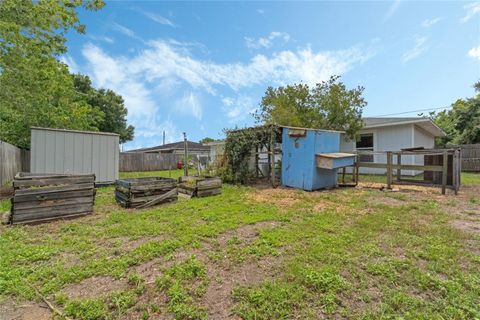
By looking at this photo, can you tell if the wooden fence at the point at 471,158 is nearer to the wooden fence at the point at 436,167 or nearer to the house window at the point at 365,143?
the house window at the point at 365,143

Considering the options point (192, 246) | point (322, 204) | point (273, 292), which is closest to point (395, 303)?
point (273, 292)

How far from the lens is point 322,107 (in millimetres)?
11602

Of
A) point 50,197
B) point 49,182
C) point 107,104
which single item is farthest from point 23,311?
point 107,104

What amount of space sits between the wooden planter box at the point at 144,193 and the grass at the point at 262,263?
2.11 ft

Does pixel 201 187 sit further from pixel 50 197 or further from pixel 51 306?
pixel 51 306

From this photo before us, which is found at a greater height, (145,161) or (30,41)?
(30,41)

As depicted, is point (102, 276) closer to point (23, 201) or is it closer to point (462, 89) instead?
point (23, 201)

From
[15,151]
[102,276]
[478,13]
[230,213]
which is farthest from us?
[15,151]

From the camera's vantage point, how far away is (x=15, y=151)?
9875mm

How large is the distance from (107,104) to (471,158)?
30.0 m

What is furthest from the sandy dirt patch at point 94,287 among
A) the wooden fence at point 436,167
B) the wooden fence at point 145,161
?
the wooden fence at point 145,161

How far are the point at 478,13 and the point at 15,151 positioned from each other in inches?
703

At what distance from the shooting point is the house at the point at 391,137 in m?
11.5

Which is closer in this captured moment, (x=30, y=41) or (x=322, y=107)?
(x=30, y=41)
